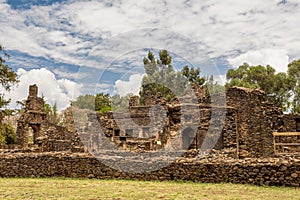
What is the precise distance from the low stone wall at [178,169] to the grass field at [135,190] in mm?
532

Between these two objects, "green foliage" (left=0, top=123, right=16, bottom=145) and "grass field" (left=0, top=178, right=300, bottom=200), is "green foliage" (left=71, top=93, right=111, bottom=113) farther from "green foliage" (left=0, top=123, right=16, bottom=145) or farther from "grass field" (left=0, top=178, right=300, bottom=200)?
"grass field" (left=0, top=178, right=300, bottom=200)

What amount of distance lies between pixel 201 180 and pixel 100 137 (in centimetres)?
1430

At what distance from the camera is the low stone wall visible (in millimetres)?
12859

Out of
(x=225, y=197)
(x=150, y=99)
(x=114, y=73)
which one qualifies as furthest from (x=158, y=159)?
(x=150, y=99)

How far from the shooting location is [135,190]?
477 inches

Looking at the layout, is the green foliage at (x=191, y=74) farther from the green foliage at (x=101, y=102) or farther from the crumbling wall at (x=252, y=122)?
the green foliage at (x=101, y=102)

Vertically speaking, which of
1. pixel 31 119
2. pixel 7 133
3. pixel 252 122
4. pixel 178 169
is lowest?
pixel 178 169

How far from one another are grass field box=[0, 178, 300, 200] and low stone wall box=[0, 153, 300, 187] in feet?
1.75

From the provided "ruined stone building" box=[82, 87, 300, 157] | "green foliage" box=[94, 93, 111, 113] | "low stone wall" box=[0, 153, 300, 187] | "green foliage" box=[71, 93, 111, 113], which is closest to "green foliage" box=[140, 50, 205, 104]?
"ruined stone building" box=[82, 87, 300, 157]

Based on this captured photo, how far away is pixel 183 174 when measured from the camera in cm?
1433

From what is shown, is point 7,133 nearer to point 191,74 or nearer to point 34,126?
point 34,126

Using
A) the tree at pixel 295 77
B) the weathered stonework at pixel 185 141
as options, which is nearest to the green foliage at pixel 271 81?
the tree at pixel 295 77

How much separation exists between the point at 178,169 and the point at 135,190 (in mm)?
2835

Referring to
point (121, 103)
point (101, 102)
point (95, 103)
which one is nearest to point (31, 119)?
point (121, 103)
